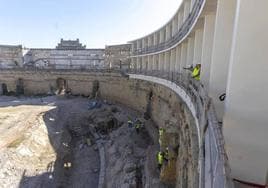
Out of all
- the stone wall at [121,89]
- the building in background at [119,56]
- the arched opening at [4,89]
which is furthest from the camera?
the building in background at [119,56]

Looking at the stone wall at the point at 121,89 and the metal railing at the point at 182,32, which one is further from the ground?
the metal railing at the point at 182,32

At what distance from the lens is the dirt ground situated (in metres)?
13.8

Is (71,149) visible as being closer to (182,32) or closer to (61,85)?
→ (182,32)

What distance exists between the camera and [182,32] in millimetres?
15438

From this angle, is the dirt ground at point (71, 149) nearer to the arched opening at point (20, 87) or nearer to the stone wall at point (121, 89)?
the stone wall at point (121, 89)

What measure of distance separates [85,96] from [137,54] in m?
10.2

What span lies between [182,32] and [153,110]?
8642 mm

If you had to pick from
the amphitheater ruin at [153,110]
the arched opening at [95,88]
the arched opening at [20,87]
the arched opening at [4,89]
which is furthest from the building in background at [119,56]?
the arched opening at [4,89]

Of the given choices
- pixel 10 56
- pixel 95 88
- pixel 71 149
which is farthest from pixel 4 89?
pixel 71 149

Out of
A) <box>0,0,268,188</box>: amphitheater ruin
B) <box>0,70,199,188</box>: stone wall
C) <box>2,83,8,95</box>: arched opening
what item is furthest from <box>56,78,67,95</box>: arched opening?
<box>2,83,8,95</box>: arched opening

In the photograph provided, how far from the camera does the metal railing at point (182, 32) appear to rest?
10320 millimetres

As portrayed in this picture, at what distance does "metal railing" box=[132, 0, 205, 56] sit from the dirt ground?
806 cm

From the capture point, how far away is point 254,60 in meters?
4.43

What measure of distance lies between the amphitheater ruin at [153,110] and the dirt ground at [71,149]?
84 mm
